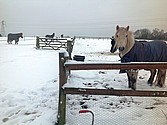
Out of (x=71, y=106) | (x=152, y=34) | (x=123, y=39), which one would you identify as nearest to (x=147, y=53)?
(x=123, y=39)

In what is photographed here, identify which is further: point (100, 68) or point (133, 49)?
point (133, 49)

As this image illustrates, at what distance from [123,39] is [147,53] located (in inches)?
27.9

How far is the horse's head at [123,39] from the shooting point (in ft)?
18.9

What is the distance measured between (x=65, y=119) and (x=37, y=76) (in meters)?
3.82

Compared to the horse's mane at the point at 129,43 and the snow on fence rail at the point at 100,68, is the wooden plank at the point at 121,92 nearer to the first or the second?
the snow on fence rail at the point at 100,68

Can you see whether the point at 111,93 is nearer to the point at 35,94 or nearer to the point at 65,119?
the point at 65,119

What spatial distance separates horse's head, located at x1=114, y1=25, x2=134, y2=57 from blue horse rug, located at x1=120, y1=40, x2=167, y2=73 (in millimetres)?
121

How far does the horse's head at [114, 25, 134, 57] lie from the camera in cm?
576

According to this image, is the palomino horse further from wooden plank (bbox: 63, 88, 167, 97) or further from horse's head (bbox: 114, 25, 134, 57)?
wooden plank (bbox: 63, 88, 167, 97)

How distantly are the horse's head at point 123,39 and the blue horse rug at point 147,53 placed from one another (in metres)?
0.12

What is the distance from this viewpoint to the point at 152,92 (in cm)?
343

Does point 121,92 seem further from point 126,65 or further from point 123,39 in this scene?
point 123,39

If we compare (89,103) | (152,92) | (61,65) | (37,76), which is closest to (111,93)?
(152,92)

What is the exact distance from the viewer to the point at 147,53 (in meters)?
5.95
